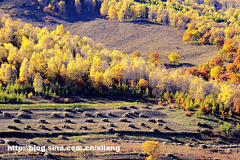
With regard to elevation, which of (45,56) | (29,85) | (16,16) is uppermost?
(16,16)

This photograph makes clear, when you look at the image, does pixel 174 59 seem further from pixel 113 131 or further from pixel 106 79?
pixel 113 131

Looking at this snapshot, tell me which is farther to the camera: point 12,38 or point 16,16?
point 16,16

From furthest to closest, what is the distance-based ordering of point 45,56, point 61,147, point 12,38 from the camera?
point 12,38, point 45,56, point 61,147

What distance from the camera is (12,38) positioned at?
139 meters

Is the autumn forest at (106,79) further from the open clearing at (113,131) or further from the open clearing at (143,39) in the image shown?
the open clearing at (143,39)

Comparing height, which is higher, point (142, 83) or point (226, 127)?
point (142, 83)

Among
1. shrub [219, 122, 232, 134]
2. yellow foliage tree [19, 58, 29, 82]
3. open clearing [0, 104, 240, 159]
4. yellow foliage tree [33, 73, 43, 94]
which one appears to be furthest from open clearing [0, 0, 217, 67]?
yellow foliage tree [33, 73, 43, 94]

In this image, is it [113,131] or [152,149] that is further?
[113,131]

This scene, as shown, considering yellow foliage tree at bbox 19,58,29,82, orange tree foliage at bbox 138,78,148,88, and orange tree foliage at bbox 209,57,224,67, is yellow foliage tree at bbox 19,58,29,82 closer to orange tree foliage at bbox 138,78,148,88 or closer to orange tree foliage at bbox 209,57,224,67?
orange tree foliage at bbox 138,78,148,88

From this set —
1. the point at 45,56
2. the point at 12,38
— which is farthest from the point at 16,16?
the point at 45,56

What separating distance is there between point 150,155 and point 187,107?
35424 millimetres

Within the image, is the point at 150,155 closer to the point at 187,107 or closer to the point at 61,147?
the point at 61,147

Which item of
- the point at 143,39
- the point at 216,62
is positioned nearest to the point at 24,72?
the point at 216,62

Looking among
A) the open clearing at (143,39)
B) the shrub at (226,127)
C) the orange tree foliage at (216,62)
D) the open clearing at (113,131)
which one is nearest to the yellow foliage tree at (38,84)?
the open clearing at (113,131)
